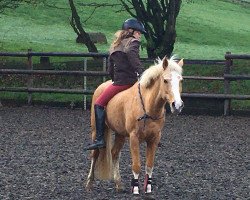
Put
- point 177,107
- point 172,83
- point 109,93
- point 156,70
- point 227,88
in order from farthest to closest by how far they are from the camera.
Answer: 1. point 227,88
2. point 109,93
3. point 156,70
4. point 172,83
5. point 177,107

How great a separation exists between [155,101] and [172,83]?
1.93 feet

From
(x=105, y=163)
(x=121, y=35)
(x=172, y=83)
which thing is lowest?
→ (x=105, y=163)

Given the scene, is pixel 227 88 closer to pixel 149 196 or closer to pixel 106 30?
pixel 149 196

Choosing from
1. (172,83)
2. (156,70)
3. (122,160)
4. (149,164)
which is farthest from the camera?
(122,160)

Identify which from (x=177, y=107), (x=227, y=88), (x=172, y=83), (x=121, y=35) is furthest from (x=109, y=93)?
(x=227, y=88)

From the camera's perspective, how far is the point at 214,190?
8469 mm

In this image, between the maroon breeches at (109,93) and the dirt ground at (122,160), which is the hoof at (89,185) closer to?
the dirt ground at (122,160)

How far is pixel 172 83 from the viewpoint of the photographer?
7.36 m

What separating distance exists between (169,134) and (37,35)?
22.3 meters

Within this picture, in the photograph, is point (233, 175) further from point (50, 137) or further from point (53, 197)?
point (50, 137)

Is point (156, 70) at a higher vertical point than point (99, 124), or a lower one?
higher

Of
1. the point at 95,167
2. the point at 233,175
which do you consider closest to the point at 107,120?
the point at 95,167

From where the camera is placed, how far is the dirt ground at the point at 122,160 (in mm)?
8352

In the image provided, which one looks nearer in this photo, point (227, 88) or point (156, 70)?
point (156, 70)
